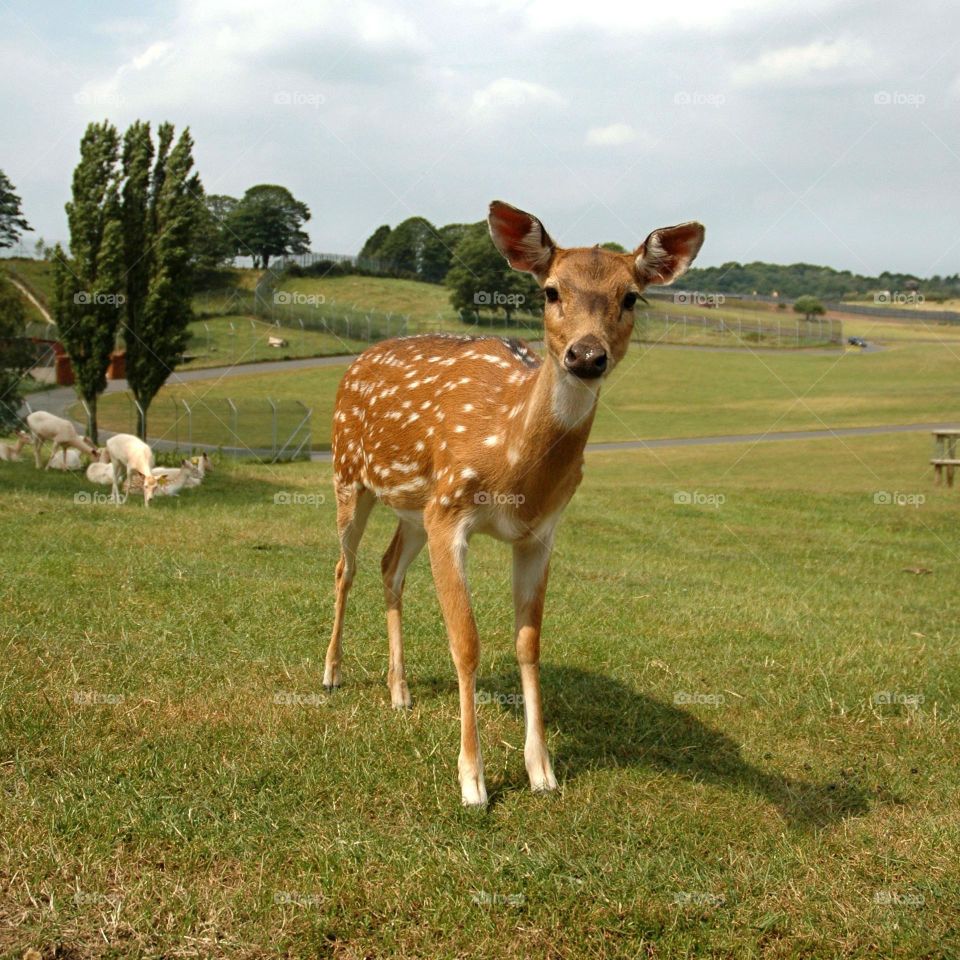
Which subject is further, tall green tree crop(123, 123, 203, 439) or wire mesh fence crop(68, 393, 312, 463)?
wire mesh fence crop(68, 393, 312, 463)

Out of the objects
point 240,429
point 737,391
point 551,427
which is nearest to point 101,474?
point 240,429

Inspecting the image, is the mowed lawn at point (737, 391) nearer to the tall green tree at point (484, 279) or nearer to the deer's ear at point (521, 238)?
the tall green tree at point (484, 279)

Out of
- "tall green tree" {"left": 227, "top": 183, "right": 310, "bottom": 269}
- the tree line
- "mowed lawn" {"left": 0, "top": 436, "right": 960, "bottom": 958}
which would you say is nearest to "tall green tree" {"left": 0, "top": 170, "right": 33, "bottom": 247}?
the tree line

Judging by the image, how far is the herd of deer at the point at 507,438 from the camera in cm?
576

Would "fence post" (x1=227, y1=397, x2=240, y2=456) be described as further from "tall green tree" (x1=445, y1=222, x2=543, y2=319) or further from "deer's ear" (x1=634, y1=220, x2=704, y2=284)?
"deer's ear" (x1=634, y1=220, x2=704, y2=284)

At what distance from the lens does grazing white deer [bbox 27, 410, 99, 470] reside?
21.8 m

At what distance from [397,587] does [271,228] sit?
255 feet

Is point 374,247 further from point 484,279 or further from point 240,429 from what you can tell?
point 240,429

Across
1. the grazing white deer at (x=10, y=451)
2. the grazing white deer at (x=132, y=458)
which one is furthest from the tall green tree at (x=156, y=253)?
the grazing white deer at (x=132, y=458)

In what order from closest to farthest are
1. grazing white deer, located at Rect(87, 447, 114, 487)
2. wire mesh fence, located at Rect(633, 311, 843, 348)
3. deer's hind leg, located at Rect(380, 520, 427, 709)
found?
1. deer's hind leg, located at Rect(380, 520, 427, 709)
2. grazing white deer, located at Rect(87, 447, 114, 487)
3. wire mesh fence, located at Rect(633, 311, 843, 348)

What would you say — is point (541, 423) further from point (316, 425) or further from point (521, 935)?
point (316, 425)

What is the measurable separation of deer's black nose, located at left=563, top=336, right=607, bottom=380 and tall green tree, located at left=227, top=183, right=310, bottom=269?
3026 inches

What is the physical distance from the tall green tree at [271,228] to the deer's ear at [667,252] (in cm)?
7608

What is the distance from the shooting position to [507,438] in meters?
6.30
